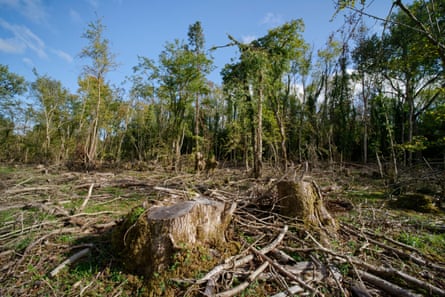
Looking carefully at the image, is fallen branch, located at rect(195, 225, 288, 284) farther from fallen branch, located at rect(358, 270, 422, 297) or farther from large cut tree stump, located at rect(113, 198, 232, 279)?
fallen branch, located at rect(358, 270, 422, 297)

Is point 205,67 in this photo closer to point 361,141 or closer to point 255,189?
point 255,189

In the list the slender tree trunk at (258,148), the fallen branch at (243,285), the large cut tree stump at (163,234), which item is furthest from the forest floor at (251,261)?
the slender tree trunk at (258,148)

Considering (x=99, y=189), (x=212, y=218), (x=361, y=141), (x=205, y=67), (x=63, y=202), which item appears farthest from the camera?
(x=361, y=141)

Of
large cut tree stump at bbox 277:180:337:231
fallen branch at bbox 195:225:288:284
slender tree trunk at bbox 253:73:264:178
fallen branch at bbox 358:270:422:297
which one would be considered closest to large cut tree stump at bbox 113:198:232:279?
fallen branch at bbox 195:225:288:284

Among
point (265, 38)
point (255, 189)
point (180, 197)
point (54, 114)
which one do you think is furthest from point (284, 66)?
point (54, 114)

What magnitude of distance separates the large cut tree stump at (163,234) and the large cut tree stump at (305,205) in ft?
5.14

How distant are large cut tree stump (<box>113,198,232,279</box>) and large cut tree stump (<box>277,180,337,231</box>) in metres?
1.57

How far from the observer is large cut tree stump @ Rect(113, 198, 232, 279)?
2.61 metres

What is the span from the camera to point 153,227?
2682mm

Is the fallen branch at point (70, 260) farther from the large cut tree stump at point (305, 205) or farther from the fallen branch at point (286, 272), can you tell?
the large cut tree stump at point (305, 205)

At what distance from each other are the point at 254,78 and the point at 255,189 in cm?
758

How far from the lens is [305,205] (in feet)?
12.0

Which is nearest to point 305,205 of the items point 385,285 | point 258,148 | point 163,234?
point 385,285

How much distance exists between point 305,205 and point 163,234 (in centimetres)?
258
